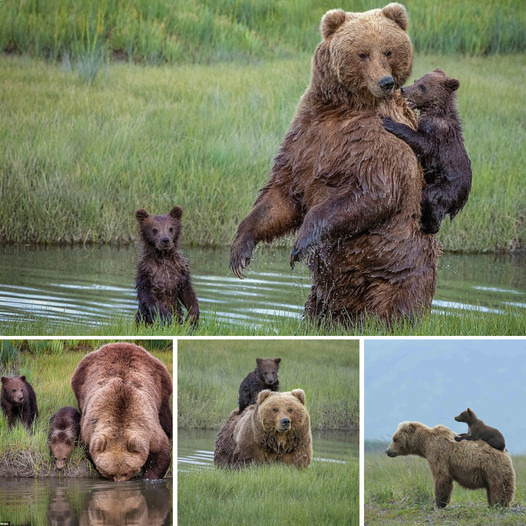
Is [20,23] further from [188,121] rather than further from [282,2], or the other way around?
[282,2]

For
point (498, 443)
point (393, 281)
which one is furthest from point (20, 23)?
point (498, 443)

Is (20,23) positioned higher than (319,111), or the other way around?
(20,23)

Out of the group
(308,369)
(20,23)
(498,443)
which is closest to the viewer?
(498,443)

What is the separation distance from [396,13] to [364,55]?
0.31 meters

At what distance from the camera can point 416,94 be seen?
512cm


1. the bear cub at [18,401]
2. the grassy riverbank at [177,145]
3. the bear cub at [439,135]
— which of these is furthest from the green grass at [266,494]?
the grassy riverbank at [177,145]

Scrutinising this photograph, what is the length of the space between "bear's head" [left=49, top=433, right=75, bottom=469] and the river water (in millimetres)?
715

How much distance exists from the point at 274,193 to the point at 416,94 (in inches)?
33.7

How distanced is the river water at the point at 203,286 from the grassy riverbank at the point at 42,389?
0.28 m

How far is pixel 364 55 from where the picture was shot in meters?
5.02

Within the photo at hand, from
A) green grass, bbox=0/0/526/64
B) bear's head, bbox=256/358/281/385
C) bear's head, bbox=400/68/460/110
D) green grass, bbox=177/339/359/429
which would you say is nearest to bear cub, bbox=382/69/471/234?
bear's head, bbox=400/68/460/110

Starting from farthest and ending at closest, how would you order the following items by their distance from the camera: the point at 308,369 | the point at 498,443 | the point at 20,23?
the point at 20,23
the point at 308,369
the point at 498,443

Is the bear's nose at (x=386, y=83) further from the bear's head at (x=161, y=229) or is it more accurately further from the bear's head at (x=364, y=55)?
the bear's head at (x=161, y=229)

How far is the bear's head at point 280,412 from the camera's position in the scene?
5090 mm
